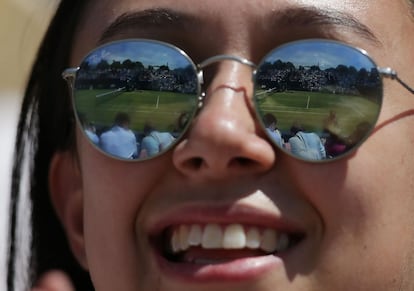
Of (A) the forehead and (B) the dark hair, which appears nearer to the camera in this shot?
(A) the forehead

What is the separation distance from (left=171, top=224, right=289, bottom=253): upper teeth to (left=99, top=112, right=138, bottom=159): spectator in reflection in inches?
8.0

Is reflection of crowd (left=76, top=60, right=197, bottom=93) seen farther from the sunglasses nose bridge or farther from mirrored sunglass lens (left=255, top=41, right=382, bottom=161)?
mirrored sunglass lens (left=255, top=41, right=382, bottom=161)

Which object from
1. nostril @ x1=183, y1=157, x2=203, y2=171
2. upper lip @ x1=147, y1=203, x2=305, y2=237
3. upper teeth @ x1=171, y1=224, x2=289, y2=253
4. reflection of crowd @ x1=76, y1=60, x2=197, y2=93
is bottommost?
upper teeth @ x1=171, y1=224, x2=289, y2=253

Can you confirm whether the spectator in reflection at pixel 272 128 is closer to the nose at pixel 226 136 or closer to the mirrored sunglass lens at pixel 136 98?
the nose at pixel 226 136

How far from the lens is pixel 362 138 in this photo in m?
1.58

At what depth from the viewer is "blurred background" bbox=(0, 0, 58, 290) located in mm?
3473

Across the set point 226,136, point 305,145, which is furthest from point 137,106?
point 305,145

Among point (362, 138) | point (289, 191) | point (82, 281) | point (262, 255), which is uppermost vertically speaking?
point (362, 138)

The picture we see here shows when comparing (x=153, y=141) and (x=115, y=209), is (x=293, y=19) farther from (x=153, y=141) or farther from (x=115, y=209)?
(x=115, y=209)

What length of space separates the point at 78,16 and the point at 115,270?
0.71 metres

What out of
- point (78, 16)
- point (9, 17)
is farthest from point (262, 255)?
point (9, 17)

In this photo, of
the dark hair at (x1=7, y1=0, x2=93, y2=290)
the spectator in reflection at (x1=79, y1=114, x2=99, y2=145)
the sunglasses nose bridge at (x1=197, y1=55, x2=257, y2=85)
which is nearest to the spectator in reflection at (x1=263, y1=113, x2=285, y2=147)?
the sunglasses nose bridge at (x1=197, y1=55, x2=257, y2=85)

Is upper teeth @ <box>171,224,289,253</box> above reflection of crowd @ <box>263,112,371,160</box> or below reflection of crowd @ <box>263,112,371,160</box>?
below

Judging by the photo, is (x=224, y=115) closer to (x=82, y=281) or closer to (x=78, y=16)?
(x=78, y=16)
